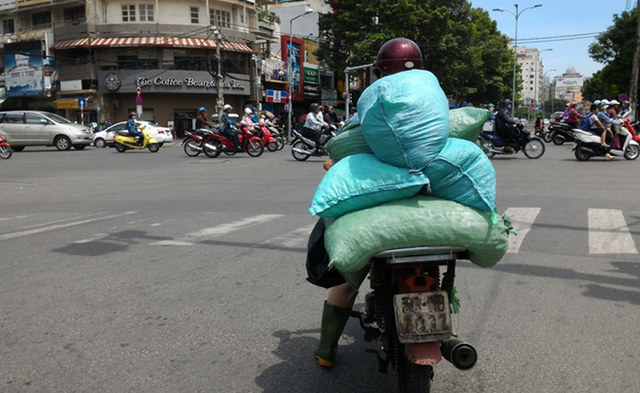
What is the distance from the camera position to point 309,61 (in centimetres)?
5044

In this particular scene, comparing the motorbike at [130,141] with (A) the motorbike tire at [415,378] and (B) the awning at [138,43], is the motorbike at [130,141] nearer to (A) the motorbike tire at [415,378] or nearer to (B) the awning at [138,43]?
(B) the awning at [138,43]

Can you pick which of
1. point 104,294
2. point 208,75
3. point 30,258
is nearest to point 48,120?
point 208,75

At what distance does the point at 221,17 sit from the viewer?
4197 centimetres

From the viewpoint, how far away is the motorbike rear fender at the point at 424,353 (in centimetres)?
234

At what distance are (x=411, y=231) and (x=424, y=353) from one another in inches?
19.5

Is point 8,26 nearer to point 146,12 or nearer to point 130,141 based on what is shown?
point 146,12

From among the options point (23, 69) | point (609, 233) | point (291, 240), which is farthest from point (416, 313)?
point (23, 69)

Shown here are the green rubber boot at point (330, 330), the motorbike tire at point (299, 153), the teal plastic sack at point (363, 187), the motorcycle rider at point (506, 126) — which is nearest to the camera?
the teal plastic sack at point (363, 187)

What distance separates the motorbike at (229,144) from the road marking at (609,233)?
1249 centimetres

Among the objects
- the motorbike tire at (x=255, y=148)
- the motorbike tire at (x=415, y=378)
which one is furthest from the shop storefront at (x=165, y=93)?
the motorbike tire at (x=415, y=378)

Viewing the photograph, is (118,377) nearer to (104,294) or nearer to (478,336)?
(104,294)

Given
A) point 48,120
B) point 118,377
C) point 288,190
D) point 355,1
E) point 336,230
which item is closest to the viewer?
point 336,230

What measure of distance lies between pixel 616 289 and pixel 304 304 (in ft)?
7.93

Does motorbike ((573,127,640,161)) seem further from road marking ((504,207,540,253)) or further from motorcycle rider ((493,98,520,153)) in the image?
road marking ((504,207,540,253))
